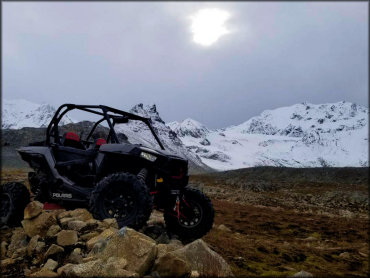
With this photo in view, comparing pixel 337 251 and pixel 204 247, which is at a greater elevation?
pixel 204 247

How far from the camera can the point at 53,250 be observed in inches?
196

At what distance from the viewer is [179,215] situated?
6836 millimetres

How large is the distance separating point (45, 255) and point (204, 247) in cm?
224

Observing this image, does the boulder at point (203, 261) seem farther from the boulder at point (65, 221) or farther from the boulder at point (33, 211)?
the boulder at point (33, 211)

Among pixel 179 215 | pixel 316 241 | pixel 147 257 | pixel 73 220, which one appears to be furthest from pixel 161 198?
pixel 316 241

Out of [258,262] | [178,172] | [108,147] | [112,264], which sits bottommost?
[258,262]

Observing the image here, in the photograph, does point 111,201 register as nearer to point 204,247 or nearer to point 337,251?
point 204,247

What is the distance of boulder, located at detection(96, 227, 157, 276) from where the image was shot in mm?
4043

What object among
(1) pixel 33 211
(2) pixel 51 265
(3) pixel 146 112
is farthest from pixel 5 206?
(3) pixel 146 112

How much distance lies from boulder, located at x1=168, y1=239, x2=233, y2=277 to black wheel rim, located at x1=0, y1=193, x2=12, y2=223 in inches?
172

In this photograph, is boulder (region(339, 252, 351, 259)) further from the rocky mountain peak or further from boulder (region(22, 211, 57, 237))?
boulder (region(22, 211, 57, 237))

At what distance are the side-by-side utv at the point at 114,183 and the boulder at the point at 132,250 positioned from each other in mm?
1322

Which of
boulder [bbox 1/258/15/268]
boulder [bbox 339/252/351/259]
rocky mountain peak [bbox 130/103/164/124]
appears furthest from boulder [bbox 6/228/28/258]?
boulder [bbox 339/252/351/259]

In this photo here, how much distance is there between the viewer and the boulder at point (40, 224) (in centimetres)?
586
